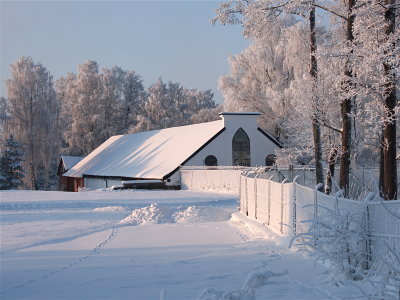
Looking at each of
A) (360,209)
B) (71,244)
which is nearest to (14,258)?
(71,244)

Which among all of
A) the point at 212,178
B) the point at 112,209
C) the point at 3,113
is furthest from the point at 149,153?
the point at 112,209

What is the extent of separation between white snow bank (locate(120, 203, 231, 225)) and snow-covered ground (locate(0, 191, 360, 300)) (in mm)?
37

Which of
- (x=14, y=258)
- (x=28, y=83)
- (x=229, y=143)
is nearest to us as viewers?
(x=14, y=258)

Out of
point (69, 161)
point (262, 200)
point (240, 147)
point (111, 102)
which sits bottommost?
point (262, 200)

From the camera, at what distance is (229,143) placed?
1626 inches

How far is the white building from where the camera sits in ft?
132

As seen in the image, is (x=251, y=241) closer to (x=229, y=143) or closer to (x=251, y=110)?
(x=229, y=143)

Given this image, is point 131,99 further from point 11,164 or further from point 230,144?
point 230,144

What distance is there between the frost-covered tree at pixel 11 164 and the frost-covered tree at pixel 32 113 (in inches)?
25.5

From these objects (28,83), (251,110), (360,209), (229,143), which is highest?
(28,83)

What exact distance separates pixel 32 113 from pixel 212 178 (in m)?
23.5

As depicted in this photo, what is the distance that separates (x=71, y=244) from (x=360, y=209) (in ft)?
27.6

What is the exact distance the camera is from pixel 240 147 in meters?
41.9

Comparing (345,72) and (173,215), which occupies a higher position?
(345,72)
